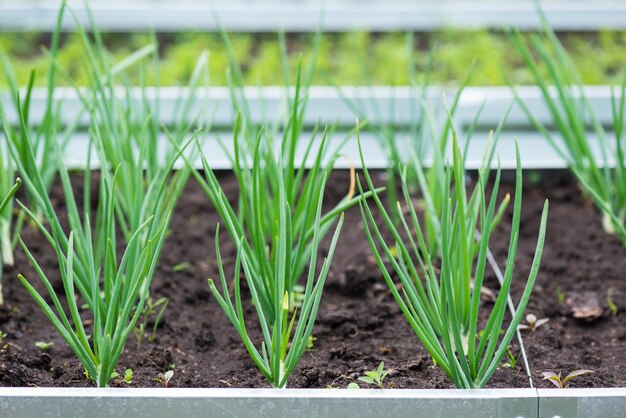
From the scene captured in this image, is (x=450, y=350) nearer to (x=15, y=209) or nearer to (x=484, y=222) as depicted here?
(x=484, y=222)

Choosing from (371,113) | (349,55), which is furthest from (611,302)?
(349,55)

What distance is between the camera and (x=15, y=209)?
1.92m

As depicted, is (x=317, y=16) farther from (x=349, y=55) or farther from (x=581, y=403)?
(x=581, y=403)

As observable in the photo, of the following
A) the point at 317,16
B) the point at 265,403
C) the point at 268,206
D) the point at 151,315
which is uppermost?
the point at 317,16

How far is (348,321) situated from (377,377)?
0.24 metres

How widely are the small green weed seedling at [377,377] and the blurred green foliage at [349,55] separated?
160cm

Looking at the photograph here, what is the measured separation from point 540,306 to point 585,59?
1.72 m

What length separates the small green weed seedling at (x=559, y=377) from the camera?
1.29m

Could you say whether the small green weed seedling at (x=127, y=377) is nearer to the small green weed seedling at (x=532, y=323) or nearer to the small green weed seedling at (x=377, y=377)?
the small green weed seedling at (x=377, y=377)

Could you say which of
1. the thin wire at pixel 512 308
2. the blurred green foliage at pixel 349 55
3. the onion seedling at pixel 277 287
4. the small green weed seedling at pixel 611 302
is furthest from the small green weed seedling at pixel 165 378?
the blurred green foliage at pixel 349 55

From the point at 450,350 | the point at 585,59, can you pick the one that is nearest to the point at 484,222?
the point at 450,350

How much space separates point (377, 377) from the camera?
1.30 meters

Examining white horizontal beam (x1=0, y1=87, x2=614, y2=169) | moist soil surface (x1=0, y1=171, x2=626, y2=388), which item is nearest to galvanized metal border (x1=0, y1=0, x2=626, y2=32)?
white horizontal beam (x1=0, y1=87, x2=614, y2=169)

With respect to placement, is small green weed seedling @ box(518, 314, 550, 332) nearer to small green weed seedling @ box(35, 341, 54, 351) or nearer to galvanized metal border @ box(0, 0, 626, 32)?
small green weed seedling @ box(35, 341, 54, 351)
